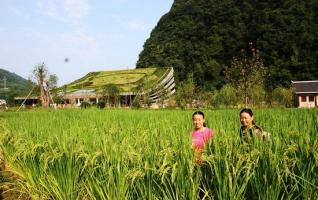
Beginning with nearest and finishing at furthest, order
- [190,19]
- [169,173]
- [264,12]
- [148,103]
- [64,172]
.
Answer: [169,173]
[64,172]
[148,103]
[264,12]
[190,19]

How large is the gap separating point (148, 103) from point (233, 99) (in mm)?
10634

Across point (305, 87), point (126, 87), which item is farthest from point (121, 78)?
point (305, 87)

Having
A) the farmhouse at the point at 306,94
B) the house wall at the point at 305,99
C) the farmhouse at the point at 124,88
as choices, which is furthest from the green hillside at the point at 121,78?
the house wall at the point at 305,99

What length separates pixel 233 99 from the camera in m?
33.2

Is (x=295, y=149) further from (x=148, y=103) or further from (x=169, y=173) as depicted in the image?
(x=148, y=103)

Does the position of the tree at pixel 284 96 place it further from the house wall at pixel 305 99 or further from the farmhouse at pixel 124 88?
the farmhouse at pixel 124 88

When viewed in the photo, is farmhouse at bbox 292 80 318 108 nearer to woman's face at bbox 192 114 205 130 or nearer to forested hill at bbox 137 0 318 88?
forested hill at bbox 137 0 318 88

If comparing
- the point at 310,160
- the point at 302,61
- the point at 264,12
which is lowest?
the point at 310,160

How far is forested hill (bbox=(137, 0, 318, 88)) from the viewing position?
4962cm

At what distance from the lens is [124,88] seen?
59.9m

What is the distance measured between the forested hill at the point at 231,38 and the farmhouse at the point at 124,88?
5176mm

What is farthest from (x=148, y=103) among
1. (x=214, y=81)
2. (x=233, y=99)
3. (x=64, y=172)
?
(x=64, y=172)

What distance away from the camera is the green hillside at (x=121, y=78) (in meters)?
62.9

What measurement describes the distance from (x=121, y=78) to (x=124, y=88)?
564 inches
